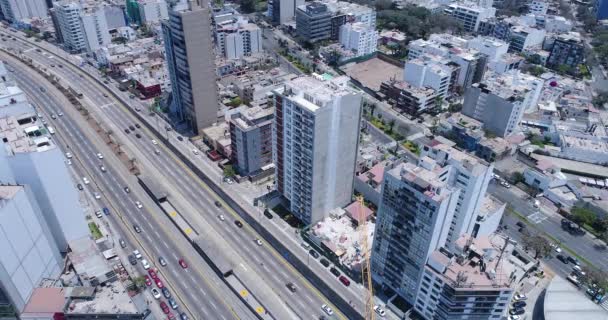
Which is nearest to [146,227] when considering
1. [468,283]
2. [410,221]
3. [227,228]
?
[227,228]

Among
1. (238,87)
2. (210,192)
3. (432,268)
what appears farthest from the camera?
(238,87)

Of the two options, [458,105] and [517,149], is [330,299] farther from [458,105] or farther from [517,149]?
[458,105]

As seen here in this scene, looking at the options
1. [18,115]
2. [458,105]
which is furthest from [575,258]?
[18,115]

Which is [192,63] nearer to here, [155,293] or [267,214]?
[267,214]

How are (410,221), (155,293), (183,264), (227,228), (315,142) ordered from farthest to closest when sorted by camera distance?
(227,228), (183,264), (315,142), (155,293), (410,221)

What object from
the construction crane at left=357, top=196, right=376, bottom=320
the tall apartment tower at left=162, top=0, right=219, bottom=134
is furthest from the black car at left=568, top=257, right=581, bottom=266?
the tall apartment tower at left=162, top=0, right=219, bottom=134

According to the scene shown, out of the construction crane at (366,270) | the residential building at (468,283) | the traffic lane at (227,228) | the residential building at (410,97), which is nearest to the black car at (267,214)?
the traffic lane at (227,228)
